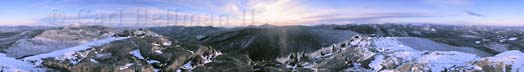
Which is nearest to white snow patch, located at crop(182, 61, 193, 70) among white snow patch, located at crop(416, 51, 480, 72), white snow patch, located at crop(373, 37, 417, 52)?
white snow patch, located at crop(416, 51, 480, 72)

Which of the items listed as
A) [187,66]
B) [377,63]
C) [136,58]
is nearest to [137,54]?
[136,58]

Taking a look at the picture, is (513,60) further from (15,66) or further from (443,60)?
(15,66)

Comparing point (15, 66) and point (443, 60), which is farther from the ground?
point (15, 66)

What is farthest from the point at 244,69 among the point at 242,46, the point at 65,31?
the point at 242,46

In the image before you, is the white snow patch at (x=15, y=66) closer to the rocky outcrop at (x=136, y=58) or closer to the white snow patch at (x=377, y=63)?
the rocky outcrop at (x=136, y=58)

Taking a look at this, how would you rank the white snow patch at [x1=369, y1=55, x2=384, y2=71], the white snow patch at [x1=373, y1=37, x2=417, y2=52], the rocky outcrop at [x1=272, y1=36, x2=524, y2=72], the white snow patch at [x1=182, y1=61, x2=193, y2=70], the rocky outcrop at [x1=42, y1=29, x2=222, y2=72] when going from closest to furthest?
1. the rocky outcrop at [x1=42, y1=29, x2=222, y2=72]
2. the rocky outcrop at [x1=272, y1=36, x2=524, y2=72]
3. the white snow patch at [x1=182, y1=61, x2=193, y2=70]
4. the white snow patch at [x1=369, y1=55, x2=384, y2=71]
5. the white snow patch at [x1=373, y1=37, x2=417, y2=52]

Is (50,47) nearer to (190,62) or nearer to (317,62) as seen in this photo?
(190,62)

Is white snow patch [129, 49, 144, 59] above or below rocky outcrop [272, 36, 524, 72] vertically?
above

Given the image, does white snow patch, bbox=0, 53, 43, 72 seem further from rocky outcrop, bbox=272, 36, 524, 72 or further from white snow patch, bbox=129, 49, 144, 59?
rocky outcrop, bbox=272, 36, 524, 72

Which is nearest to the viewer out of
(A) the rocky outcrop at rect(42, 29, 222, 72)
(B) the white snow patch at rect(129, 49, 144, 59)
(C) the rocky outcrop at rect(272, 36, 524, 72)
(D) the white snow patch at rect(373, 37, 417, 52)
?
(A) the rocky outcrop at rect(42, 29, 222, 72)

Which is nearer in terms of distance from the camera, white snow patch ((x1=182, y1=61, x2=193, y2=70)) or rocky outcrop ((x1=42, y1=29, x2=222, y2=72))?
rocky outcrop ((x1=42, y1=29, x2=222, y2=72))

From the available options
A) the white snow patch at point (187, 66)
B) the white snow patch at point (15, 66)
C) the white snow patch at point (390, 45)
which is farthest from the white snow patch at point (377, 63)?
the white snow patch at point (15, 66)
